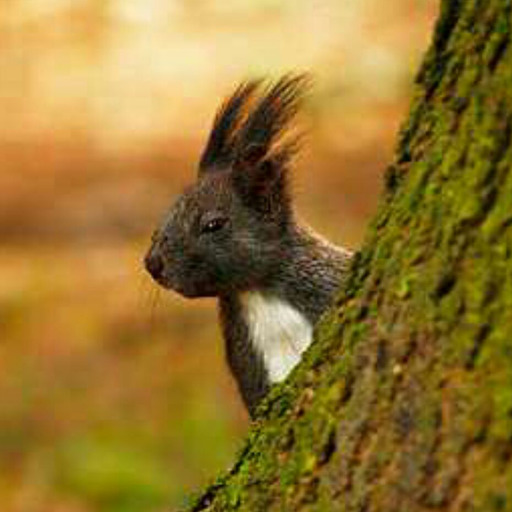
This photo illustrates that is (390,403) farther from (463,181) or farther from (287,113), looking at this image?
(287,113)

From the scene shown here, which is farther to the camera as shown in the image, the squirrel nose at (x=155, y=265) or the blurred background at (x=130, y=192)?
the blurred background at (x=130, y=192)

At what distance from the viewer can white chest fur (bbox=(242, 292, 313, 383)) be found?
5000 millimetres

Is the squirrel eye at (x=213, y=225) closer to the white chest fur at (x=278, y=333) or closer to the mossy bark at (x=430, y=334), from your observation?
the white chest fur at (x=278, y=333)

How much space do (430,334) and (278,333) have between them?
6.99 feet

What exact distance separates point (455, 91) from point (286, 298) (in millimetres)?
2165

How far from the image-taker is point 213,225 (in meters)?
5.16

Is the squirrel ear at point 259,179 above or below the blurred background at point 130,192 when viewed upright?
below

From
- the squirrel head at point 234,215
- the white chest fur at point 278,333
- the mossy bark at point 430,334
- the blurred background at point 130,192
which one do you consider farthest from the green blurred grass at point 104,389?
the mossy bark at point 430,334

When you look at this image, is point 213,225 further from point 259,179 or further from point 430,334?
point 430,334

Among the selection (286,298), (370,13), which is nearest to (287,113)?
(286,298)

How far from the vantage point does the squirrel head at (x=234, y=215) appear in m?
5.06

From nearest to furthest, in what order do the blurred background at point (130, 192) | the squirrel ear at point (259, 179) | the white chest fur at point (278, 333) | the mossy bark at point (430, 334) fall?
the mossy bark at point (430, 334), the white chest fur at point (278, 333), the squirrel ear at point (259, 179), the blurred background at point (130, 192)

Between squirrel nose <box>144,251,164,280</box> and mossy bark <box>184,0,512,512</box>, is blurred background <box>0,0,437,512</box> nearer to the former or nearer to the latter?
squirrel nose <box>144,251,164,280</box>

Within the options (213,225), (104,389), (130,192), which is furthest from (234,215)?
(130,192)
